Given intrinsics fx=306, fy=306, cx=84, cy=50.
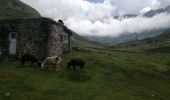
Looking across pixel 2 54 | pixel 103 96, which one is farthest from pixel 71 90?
pixel 2 54

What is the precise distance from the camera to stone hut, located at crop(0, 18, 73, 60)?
4591 cm

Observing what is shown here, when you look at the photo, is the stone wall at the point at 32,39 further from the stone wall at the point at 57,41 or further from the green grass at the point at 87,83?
the green grass at the point at 87,83

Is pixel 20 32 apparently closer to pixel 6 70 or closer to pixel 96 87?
pixel 6 70

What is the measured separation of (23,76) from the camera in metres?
34.6

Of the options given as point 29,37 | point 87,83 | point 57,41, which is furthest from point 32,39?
point 87,83

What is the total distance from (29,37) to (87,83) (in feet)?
51.2

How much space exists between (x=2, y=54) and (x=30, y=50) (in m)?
4.96

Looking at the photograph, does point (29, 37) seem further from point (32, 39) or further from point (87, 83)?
point (87, 83)

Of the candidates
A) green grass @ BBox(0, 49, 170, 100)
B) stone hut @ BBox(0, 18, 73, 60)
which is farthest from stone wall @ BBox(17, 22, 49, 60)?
green grass @ BBox(0, 49, 170, 100)

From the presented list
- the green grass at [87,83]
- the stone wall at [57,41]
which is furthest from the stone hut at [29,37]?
the green grass at [87,83]

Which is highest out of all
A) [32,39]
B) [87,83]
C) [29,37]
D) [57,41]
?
[29,37]

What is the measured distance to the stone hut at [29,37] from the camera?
45906 millimetres

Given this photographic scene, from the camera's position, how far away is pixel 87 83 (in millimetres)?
35000

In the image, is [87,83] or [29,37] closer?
[87,83]
